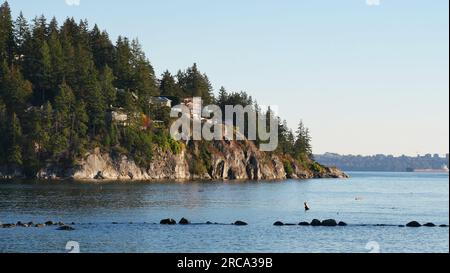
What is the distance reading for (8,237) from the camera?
199 ft

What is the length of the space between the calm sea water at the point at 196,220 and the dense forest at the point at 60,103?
28727mm

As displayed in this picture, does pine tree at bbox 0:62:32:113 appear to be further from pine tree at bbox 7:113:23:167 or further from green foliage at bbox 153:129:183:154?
green foliage at bbox 153:129:183:154

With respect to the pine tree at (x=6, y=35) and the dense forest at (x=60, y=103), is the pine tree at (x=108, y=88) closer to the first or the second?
the dense forest at (x=60, y=103)

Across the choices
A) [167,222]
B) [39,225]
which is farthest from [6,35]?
[39,225]

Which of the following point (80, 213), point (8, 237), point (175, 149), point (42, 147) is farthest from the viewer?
point (175, 149)

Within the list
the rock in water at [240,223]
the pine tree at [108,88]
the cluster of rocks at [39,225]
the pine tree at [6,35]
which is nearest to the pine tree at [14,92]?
the pine tree at [6,35]

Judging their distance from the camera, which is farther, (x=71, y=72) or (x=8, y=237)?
(x=71, y=72)

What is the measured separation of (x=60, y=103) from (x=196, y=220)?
9489cm

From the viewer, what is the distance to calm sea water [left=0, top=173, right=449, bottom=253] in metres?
58.9

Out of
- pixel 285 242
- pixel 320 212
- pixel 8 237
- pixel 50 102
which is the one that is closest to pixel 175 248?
pixel 285 242

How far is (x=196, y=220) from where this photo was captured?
80750 mm

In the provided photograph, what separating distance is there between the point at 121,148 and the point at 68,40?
4046cm

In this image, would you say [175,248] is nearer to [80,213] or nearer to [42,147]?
[80,213]

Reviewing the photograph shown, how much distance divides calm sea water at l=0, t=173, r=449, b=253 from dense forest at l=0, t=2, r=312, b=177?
28727mm
